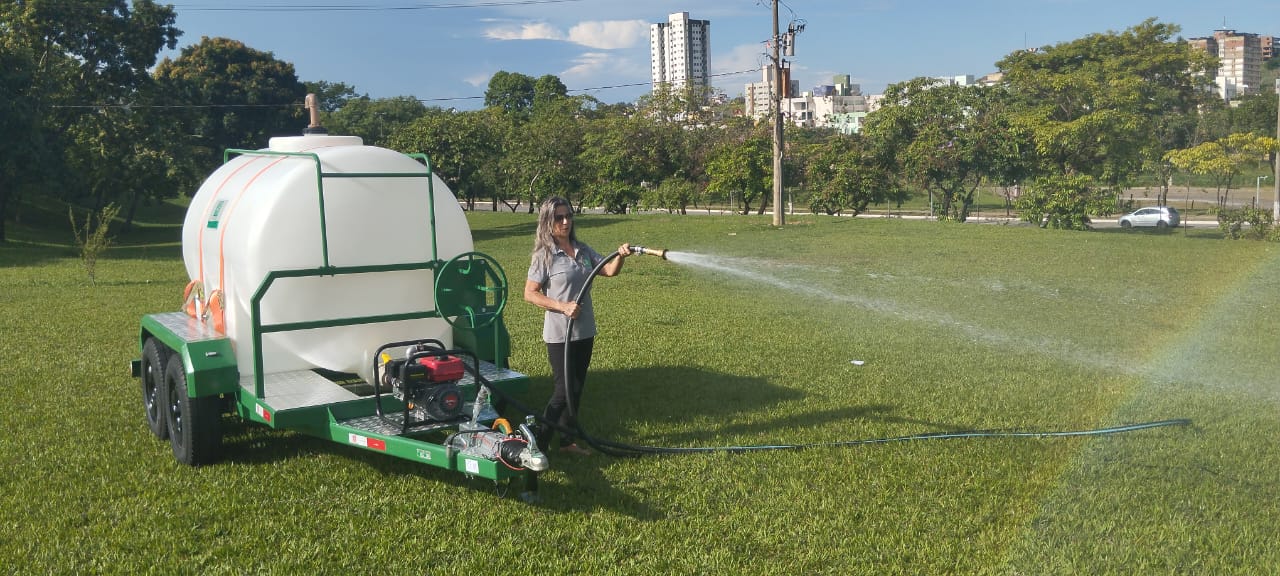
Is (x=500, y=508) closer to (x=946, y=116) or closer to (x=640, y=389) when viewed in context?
(x=640, y=389)

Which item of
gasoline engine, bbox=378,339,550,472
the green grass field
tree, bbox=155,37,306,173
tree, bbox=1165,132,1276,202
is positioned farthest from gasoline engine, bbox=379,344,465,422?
tree, bbox=155,37,306,173

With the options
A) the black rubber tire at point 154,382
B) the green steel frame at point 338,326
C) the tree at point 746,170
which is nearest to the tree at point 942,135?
the tree at point 746,170

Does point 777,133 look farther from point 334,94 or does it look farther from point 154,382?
point 334,94

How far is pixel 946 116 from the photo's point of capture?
39031 mm

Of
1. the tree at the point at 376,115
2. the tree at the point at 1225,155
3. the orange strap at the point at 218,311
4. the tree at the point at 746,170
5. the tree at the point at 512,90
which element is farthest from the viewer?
the tree at the point at 512,90

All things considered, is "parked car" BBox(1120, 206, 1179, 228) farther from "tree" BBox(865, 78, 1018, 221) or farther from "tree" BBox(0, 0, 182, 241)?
"tree" BBox(0, 0, 182, 241)

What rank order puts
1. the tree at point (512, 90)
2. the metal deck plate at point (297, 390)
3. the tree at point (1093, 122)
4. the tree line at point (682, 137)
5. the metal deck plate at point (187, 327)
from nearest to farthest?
the metal deck plate at point (297, 390) → the metal deck plate at point (187, 327) → the tree at point (1093, 122) → the tree line at point (682, 137) → the tree at point (512, 90)

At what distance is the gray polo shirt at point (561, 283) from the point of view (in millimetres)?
6770

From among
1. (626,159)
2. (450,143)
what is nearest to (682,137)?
(626,159)

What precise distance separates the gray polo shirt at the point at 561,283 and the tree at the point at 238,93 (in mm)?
54906

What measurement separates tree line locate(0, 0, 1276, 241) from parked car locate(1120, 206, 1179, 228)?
2.17 meters

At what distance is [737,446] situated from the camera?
705 centimetres

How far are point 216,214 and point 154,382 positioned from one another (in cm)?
154

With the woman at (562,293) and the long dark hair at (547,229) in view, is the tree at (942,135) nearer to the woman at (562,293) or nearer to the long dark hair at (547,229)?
the woman at (562,293)
